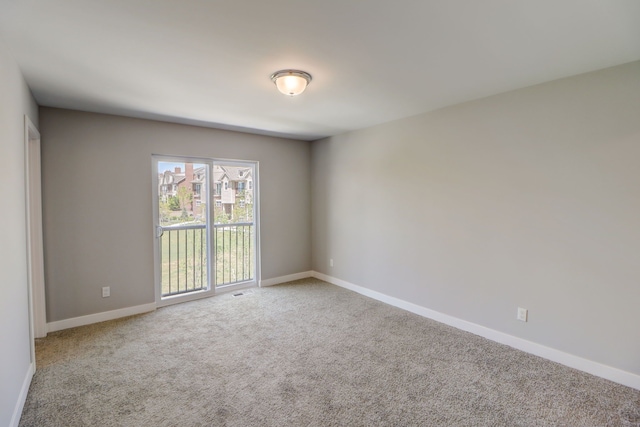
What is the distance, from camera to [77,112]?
3.41m

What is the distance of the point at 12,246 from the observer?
2.04 meters

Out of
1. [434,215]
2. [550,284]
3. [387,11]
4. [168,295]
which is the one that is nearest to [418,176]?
[434,215]

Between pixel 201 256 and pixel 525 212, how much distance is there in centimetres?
405

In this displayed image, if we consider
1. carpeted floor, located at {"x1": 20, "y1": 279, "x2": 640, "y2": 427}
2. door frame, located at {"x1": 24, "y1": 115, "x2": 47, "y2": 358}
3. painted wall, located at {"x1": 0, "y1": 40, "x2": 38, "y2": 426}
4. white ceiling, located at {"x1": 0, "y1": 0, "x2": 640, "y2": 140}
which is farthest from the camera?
door frame, located at {"x1": 24, "y1": 115, "x2": 47, "y2": 358}

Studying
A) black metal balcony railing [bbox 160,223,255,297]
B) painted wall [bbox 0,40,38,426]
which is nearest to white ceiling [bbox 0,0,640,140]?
painted wall [bbox 0,40,38,426]

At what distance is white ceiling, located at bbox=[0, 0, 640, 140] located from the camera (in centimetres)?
164

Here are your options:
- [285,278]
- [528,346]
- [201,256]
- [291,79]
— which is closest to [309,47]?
[291,79]

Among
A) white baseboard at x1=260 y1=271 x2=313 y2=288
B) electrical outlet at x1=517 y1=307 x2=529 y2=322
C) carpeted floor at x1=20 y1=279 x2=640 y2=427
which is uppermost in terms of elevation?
electrical outlet at x1=517 y1=307 x2=529 y2=322

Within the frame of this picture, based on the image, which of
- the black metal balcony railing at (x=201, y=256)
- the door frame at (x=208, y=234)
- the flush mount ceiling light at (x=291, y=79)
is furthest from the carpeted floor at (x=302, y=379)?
the flush mount ceiling light at (x=291, y=79)

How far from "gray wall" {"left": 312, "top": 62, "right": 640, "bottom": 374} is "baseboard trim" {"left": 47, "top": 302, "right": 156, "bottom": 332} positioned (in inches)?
121

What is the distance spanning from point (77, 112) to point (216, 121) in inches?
58.5

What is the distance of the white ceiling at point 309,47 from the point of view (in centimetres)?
164

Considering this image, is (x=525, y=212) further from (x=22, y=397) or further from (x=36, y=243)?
(x=36, y=243)

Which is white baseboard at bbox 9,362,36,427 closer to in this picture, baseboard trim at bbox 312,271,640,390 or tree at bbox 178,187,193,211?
tree at bbox 178,187,193,211
